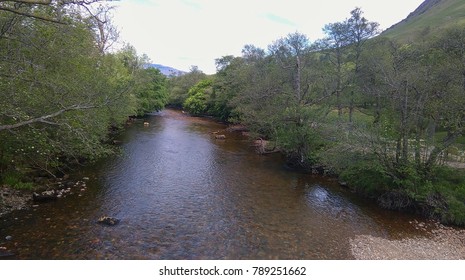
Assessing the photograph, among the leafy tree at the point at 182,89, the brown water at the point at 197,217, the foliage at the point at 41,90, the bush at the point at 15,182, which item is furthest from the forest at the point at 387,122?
the leafy tree at the point at 182,89

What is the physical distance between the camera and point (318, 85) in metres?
31.5

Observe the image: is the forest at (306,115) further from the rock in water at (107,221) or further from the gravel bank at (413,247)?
the rock in water at (107,221)

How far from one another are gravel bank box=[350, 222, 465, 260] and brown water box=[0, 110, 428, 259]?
606 mm

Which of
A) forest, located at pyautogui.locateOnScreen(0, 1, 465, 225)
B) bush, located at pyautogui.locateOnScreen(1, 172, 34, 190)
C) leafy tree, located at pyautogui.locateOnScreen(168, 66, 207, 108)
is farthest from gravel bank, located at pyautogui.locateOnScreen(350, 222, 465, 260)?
leafy tree, located at pyautogui.locateOnScreen(168, 66, 207, 108)

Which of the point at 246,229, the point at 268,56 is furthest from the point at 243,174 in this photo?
the point at 268,56

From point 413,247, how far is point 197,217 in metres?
10.0

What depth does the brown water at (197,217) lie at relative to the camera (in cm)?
1214

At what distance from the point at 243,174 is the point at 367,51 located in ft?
69.7

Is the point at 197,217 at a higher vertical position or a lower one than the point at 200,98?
lower

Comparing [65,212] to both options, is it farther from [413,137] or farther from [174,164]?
[413,137]

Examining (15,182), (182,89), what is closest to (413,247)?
(15,182)

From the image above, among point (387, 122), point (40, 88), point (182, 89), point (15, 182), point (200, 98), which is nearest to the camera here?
point (40, 88)

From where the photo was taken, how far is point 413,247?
13.5 m

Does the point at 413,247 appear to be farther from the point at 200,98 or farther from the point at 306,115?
the point at 200,98
